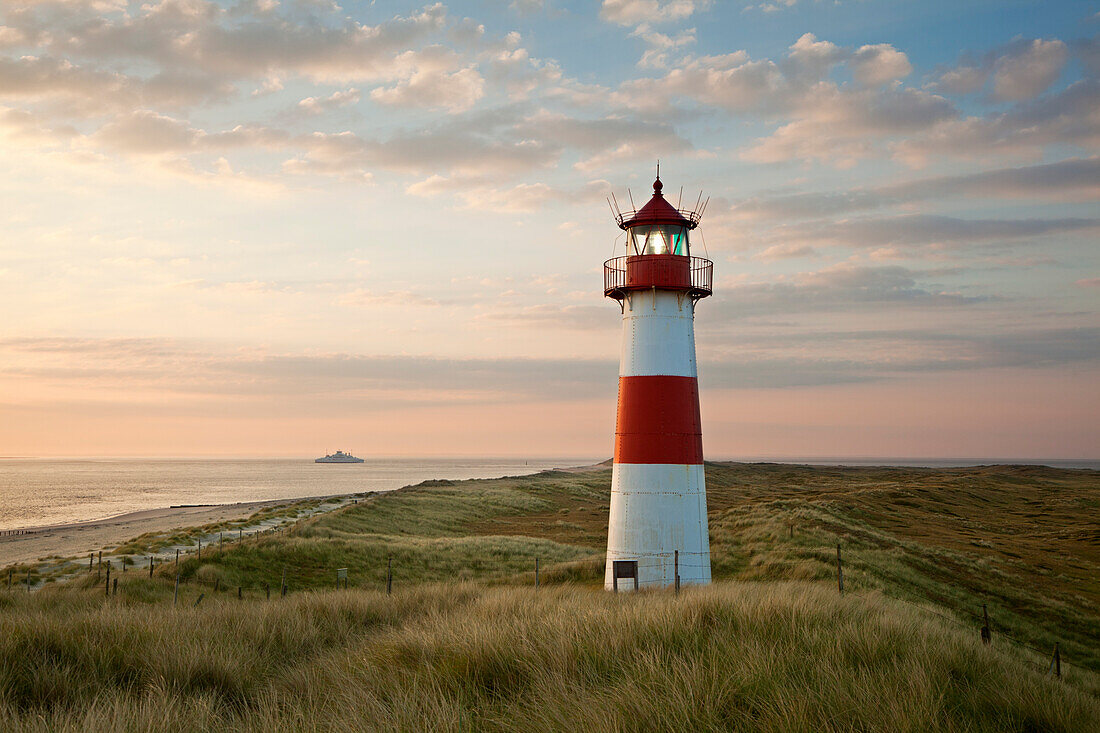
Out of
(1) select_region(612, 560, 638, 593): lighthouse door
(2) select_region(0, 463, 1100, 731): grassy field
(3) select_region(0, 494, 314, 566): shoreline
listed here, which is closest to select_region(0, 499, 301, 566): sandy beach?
(3) select_region(0, 494, 314, 566): shoreline

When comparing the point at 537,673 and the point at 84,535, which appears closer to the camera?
the point at 537,673

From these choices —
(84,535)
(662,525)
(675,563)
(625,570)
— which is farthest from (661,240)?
(84,535)

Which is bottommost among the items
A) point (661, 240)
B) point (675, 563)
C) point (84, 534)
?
point (84, 534)

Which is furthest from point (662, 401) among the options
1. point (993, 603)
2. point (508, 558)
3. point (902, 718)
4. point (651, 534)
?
point (508, 558)

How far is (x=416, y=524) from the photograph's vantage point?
152 ft

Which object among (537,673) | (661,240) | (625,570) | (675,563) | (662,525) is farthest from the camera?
(661,240)

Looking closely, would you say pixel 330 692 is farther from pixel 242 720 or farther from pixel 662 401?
pixel 662 401

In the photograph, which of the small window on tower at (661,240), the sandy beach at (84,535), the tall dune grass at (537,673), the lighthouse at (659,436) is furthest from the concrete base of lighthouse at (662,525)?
the sandy beach at (84,535)

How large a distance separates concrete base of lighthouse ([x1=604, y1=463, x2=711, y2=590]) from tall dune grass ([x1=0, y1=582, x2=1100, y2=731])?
580cm

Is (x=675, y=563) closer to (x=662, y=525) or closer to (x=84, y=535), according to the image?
(x=662, y=525)

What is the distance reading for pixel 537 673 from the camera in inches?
232

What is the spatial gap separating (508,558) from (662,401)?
16335mm

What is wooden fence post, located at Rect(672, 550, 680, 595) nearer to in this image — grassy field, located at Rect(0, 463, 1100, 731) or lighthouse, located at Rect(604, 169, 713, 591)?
lighthouse, located at Rect(604, 169, 713, 591)

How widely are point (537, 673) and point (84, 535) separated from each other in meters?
65.3
